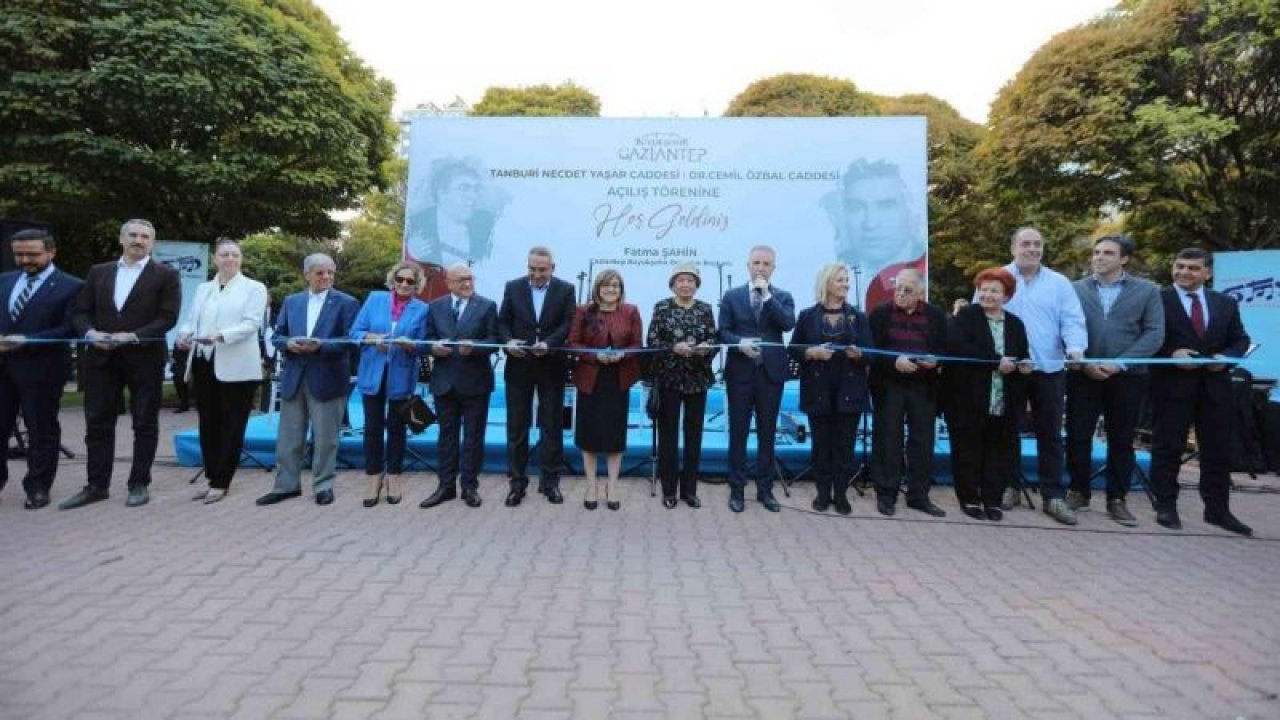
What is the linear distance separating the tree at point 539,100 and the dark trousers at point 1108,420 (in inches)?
1217

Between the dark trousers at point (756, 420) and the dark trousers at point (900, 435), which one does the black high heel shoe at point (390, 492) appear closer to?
the dark trousers at point (756, 420)

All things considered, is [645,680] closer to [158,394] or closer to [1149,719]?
[1149,719]

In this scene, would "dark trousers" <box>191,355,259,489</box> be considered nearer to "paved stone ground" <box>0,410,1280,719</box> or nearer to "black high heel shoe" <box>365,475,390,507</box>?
"paved stone ground" <box>0,410,1280,719</box>

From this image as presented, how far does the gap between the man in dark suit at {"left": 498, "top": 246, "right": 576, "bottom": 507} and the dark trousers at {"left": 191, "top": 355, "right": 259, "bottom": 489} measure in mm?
1882

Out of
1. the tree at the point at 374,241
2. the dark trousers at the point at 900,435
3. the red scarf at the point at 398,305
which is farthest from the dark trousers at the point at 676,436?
the tree at the point at 374,241

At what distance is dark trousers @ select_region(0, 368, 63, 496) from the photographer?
5.16 metres

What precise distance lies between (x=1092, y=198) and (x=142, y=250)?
15.7 metres

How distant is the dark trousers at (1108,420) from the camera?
5320mm

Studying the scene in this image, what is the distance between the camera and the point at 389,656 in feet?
9.16

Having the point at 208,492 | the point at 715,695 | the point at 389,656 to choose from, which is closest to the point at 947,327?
the point at 715,695

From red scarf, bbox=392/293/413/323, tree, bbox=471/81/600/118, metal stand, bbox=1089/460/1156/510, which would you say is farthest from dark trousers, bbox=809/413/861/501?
tree, bbox=471/81/600/118

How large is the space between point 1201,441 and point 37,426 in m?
8.09

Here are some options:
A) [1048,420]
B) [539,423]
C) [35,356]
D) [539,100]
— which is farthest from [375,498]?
[539,100]

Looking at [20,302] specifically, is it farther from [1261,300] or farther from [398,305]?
[1261,300]
